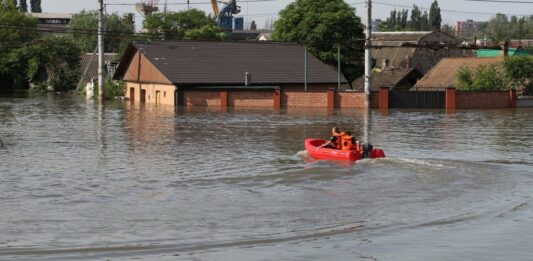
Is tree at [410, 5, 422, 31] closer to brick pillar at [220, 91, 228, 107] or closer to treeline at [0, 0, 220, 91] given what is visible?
treeline at [0, 0, 220, 91]

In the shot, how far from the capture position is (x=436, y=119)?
157 ft

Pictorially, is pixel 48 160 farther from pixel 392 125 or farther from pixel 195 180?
pixel 392 125

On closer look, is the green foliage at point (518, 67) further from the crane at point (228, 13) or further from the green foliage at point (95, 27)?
the crane at point (228, 13)

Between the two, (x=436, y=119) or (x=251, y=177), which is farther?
(x=436, y=119)

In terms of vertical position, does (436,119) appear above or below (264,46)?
below

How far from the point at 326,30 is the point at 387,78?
22.7 feet

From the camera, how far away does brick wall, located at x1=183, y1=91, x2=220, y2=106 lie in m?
58.3

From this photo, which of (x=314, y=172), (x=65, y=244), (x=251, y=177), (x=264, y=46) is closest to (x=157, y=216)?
(x=65, y=244)

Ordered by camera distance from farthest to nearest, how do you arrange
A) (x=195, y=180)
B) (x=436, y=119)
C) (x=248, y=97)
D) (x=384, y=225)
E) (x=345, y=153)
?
(x=248, y=97), (x=436, y=119), (x=345, y=153), (x=195, y=180), (x=384, y=225)

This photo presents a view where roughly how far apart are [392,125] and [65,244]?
2970cm

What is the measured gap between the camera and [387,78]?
238 ft

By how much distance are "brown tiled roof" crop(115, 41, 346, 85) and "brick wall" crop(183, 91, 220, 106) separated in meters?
0.87

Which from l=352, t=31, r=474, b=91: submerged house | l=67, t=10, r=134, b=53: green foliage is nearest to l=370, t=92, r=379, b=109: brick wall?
l=352, t=31, r=474, b=91: submerged house

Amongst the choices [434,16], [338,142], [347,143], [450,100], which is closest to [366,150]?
[347,143]
